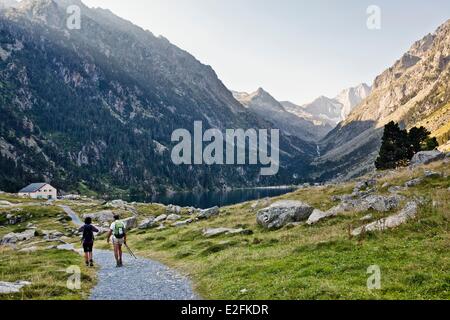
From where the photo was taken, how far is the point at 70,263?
109 ft

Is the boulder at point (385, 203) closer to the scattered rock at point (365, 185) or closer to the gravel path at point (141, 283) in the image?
the scattered rock at point (365, 185)

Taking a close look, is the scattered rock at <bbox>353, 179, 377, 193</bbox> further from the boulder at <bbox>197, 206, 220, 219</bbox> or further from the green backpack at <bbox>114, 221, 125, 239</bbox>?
the green backpack at <bbox>114, 221, 125, 239</bbox>

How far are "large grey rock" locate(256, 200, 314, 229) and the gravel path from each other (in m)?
13.2

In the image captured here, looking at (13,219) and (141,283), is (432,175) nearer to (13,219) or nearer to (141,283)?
(141,283)

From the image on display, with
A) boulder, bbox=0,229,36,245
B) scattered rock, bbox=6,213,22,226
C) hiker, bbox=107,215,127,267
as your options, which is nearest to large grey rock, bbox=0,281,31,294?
hiker, bbox=107,215,127,267

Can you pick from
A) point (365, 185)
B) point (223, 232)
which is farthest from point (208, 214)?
point (365, 185)

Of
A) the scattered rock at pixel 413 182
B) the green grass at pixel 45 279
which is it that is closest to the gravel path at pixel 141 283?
the green grass at pixel 45 279

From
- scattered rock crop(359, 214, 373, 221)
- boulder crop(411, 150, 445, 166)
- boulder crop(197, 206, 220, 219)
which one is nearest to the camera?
scattered rock crop(359, 214, 373, 221)

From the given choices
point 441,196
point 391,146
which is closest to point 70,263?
point 441,196

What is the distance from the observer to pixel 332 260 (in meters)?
22.6

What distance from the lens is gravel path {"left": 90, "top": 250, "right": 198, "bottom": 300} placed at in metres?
21.3

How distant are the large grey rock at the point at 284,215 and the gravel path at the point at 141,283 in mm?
13169

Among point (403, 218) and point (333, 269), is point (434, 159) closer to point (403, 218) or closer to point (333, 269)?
point (403, 218)

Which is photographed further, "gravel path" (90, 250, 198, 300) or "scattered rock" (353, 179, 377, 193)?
"scattered rock" (353, 179, 377, 193)
